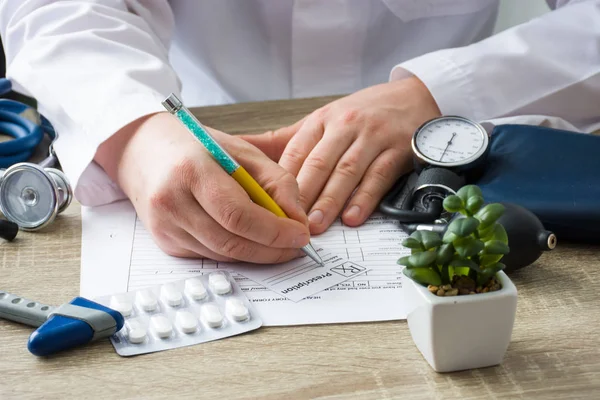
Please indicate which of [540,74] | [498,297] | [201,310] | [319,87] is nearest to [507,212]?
[498,297]

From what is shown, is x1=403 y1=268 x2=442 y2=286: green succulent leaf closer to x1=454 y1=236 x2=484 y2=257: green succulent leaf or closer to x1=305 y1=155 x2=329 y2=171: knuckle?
x1=454 y1=236 x2=484 y2=257: green succulent leaf

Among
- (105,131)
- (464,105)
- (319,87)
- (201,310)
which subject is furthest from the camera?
(319,87)

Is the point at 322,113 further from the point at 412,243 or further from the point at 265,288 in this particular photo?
the point at 412,243

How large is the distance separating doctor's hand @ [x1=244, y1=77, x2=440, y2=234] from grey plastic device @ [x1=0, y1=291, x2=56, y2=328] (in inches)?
11.8

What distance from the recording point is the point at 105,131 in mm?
895

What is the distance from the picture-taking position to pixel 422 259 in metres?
0.55

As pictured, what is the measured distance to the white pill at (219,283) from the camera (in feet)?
2.33

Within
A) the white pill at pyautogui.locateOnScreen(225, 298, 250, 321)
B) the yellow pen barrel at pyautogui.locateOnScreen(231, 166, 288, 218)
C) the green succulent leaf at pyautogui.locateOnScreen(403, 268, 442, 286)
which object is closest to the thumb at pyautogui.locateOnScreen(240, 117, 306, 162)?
the yellow pen barrel at pyautogui.locateOnScreen(231, 166, 288, 218)

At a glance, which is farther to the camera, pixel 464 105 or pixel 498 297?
pixel 464 105

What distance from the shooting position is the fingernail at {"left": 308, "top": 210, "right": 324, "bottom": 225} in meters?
0.84

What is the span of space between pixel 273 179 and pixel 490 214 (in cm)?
28

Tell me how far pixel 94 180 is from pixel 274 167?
0.25 metres

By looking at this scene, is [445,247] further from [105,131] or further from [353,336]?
[105,131]

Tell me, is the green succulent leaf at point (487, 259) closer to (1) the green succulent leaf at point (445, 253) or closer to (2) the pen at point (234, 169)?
(1) the green succulent leaf at point (445, 253)
